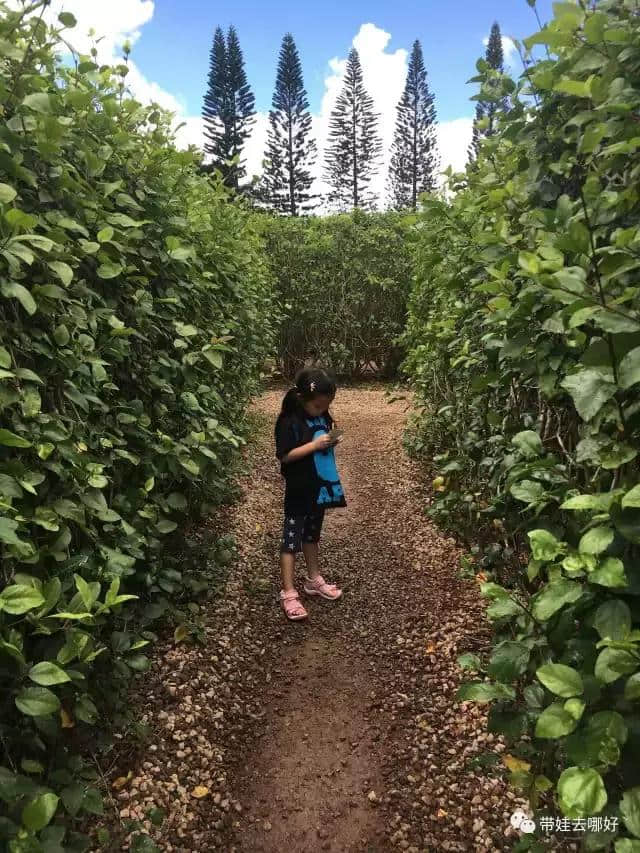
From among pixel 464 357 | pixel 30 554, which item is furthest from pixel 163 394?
pixel 464 357

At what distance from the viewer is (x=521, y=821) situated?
1.79 meters

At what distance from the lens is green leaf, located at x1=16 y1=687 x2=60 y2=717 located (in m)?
1.26

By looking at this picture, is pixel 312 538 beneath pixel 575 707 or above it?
beneath

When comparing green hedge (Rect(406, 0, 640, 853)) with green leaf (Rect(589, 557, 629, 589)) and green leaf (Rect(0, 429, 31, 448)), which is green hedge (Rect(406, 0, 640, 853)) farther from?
green leaf (Rect(0, 429, 31, 448))

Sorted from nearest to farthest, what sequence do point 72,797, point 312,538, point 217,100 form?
1. point 72,797
2. point 312,538
3. point 217,100

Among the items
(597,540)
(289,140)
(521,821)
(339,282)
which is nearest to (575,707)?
(597,540)

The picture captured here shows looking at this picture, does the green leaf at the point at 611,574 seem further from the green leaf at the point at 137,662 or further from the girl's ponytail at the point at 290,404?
the girl's ponytail at the point at 290,404

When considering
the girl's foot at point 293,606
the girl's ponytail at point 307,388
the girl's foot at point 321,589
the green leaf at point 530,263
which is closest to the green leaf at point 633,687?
the green leaf at point 530,263

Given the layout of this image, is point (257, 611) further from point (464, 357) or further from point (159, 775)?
point (464, 357)

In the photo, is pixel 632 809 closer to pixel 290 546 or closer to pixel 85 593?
pixel 85 593

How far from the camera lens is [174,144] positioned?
10.1 feet

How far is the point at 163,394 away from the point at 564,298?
74.8 inches

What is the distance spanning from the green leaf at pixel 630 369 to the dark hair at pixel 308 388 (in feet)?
6.96

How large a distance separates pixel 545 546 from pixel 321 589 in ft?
7.89
